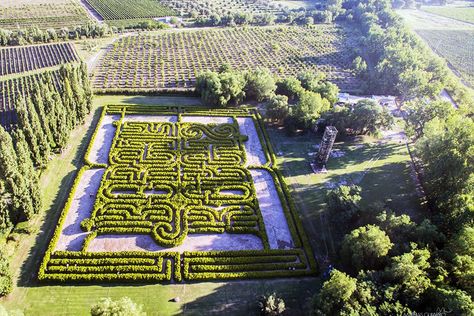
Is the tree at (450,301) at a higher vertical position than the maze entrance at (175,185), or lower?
higher

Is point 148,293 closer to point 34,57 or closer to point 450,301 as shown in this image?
point 450,301

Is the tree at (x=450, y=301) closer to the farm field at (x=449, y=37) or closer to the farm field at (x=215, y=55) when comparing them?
the farm field at (x=215, y=55)

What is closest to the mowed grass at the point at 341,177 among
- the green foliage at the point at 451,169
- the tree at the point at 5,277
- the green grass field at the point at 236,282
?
the green grass field at the point at 236,282


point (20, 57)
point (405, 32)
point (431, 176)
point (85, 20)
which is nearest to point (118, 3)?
point (85, 20)

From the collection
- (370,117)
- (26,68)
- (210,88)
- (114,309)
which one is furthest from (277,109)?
(26,68)

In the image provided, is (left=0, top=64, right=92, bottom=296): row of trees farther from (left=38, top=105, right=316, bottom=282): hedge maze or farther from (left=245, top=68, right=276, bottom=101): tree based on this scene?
(left=245, top=68, right=276, bottom=101): tree

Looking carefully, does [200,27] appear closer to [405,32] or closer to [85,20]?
[85,20]

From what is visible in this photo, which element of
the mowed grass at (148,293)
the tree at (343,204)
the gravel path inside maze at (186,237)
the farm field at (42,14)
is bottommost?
the mowed grass at (148,293)
